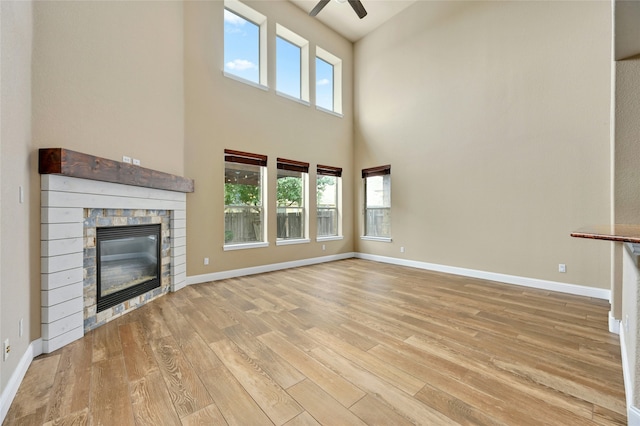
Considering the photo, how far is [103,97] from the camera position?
278cm

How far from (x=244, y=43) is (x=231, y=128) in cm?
178

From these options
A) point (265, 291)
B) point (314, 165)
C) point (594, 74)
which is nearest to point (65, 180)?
point (265, 291)

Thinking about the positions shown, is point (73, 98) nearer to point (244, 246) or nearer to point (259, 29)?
point (244, 246)

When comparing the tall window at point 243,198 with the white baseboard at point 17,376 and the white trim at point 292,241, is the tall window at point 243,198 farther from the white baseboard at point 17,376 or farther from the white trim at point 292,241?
the white baseboard at point 17,376

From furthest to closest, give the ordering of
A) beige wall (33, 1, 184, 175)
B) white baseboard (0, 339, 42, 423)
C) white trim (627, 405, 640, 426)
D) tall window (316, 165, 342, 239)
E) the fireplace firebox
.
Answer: tall window (316, 165, 342, 239), the fireplace firebox, beige wall (33, 1, 184, 175), white baseboard (0, 339, 42, 423), white trim (627, 405, 640, 426)

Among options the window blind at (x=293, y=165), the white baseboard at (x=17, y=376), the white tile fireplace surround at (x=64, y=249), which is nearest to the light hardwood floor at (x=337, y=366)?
the white baseboard at (x=17, y=376)

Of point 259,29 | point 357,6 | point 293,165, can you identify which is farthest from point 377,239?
point 259,29

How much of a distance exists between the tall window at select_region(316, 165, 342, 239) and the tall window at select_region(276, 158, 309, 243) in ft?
1.32

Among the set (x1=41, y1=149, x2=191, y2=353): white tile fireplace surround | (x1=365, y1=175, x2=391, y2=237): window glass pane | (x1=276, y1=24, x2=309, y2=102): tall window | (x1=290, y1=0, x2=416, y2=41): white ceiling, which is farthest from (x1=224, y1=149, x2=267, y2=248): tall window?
(x1=290, y1=0, x2=416, y2=41): white ceiling

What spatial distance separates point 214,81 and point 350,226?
407 centimetres

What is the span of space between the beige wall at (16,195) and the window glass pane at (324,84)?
4.79 m

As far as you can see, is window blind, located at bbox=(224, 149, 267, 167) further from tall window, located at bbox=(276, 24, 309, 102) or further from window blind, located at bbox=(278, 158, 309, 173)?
tall window, located at bbox=(276, 24, 309, 102)

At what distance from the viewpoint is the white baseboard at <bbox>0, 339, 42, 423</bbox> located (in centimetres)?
149

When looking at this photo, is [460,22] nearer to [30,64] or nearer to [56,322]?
[30,64]
